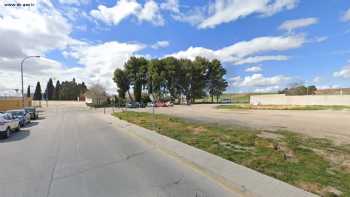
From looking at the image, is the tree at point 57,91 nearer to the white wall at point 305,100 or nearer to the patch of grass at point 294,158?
the white wall at point 305,100

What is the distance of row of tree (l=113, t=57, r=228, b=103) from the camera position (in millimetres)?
88500

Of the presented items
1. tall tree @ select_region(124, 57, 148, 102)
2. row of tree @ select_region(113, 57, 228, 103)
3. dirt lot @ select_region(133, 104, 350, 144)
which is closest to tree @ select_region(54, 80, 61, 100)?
row of tree @ select_region(113, 57, 228, 103)

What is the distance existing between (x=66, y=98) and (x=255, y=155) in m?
156

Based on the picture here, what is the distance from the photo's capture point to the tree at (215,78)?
94.4 meters

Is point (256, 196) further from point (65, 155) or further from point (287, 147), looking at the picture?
point (65, 155)

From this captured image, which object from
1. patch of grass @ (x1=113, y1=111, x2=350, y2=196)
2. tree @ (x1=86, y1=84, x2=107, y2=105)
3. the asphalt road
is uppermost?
tree @ (x1=86, y1=84, x2=107, y2=105)

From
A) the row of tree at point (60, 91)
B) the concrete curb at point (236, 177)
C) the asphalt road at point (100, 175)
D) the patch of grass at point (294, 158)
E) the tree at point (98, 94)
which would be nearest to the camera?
the concrete curb at point (236, 177)

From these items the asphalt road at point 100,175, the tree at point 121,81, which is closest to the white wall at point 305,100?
the tree at point 121,81

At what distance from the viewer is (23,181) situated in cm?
723

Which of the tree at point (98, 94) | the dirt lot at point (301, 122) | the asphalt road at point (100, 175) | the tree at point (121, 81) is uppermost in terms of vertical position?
the tree at point (121, 81)

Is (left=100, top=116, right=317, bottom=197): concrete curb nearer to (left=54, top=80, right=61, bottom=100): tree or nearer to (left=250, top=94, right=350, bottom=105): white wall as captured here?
(left=250, top=94, right=350, bottom=105): white wall

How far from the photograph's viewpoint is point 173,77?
89.6m

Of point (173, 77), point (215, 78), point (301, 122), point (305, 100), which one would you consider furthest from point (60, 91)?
point (301, 122)

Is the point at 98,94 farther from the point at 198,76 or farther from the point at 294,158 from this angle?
the point at 294,158
